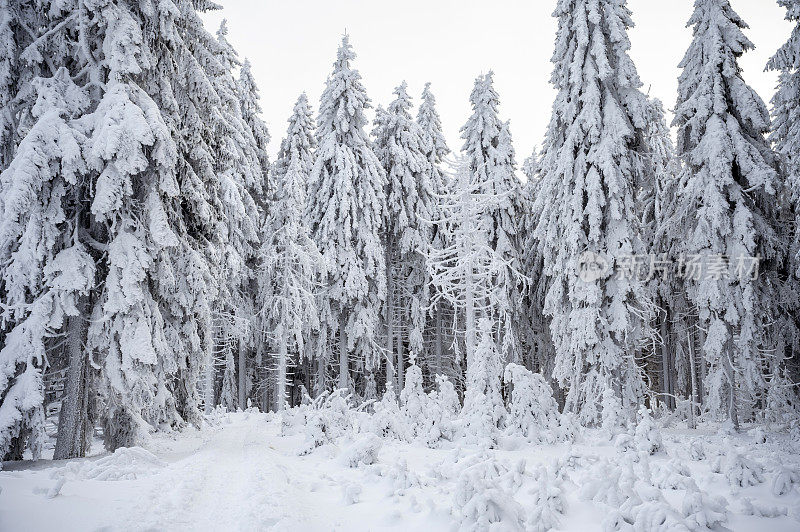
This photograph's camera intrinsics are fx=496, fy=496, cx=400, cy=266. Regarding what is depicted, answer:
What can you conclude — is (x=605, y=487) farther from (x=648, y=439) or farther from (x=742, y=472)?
(x=648, y=439)

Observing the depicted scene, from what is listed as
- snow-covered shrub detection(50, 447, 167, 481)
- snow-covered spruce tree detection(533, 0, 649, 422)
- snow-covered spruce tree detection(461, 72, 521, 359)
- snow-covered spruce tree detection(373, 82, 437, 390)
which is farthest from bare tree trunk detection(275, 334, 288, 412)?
snow-covered shrub detection(50, 447, 167, 481)

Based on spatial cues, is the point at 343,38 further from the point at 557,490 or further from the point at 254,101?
the point at 557,490

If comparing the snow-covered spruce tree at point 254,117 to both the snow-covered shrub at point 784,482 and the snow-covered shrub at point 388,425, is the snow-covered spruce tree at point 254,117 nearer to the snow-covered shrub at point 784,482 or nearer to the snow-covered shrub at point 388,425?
the snow-covered shrub at point 388,425

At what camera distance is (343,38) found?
2294 centimetres

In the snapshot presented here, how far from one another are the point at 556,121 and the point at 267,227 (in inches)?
530

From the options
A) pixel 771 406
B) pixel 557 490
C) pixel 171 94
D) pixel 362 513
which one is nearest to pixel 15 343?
pixel 171 94

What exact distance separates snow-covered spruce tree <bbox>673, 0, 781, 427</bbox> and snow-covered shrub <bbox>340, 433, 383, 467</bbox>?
38.1ft

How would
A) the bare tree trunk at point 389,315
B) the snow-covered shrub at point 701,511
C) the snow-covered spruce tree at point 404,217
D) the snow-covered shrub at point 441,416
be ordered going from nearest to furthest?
the snow-covered shrub at point 701,511
the snow-covered shrub at point 441,416
the bare tree trunk at point 389,315
the snow-covered spruce tree at point 404,217

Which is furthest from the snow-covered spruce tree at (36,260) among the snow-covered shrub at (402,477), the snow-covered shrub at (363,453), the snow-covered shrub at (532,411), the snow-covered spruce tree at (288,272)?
the snow-covered spruce tree at (288,272)

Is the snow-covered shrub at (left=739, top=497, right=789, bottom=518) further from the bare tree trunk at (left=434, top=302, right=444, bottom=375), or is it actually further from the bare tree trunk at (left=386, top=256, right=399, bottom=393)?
the bare tree trunk at (left=434, top=302, right=444, bottom=375)

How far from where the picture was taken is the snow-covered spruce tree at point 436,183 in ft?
87.0

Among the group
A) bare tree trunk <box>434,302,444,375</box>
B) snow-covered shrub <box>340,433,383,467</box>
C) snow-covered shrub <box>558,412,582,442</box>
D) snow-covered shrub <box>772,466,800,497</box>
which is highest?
bare tree trunk <box>434,302,444,375</box>

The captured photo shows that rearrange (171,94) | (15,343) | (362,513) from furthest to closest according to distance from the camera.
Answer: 1. (171,94)
2. (15,343)
3. (362,513)

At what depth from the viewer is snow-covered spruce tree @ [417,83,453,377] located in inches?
1044
